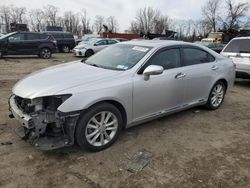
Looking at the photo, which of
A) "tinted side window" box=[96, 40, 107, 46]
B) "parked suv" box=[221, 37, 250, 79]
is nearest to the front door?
"parked suv" box=[221, 37, 250, 79]

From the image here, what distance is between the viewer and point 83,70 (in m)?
4.07

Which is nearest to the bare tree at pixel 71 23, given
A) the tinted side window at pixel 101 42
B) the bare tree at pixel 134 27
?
the bare tree at pixel 134 27

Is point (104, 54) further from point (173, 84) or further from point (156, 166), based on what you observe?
point (156, 166)

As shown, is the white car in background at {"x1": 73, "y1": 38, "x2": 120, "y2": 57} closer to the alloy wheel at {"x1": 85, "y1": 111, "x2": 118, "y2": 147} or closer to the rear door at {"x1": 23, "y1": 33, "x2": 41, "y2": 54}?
the rear door at {"x1": 23, "y1": 33, "x2": 41, "y2": 54}

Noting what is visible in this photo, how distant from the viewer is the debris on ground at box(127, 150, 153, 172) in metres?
3.31

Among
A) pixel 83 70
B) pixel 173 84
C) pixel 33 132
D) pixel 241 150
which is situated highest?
pixel 83 70

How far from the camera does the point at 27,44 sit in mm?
15438

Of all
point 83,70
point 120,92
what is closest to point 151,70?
point 120,92

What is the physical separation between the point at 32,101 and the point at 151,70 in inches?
68.3

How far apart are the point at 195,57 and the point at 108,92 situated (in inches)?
90.3

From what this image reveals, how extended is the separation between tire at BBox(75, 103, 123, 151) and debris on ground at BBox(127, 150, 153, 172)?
45 cm

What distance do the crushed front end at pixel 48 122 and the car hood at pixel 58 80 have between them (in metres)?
0.10

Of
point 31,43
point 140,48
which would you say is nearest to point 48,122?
point 140,48

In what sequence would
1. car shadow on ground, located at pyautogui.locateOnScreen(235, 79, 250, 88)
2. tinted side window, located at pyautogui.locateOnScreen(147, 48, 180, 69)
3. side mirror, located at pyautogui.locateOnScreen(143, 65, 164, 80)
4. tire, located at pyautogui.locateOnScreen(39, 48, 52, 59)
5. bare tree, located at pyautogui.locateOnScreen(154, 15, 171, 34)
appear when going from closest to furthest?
side mirror, located at pyautogui.locateOnScreen(143, 65, 164, 80) → tinted side window, located at pyautogui.locateOnScreen(147, 48, 180, 69) → car shadow on ground, located at pyautogui.locateOnScreen(235, 79, 250, 88) → tire, located at pyautogui.locateOnScreen(39, 48, 52, 59) → bare tree, located at pyautogui.locateOnScreen(154, 15, 171, 34)
